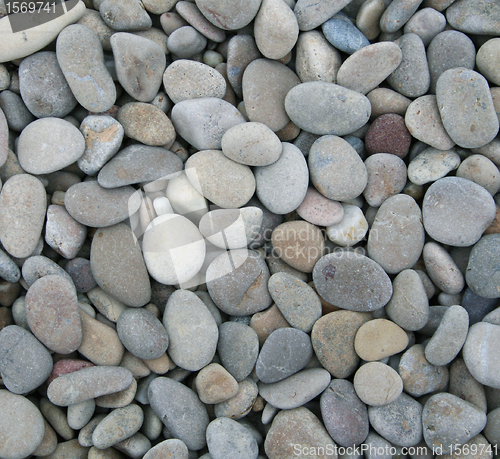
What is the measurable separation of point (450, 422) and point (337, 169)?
2.58ft

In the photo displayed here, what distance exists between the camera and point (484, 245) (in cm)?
119

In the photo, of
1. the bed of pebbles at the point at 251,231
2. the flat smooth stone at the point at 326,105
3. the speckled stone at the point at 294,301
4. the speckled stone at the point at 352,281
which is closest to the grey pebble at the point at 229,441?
the bed of pebbles at the point at 251,231

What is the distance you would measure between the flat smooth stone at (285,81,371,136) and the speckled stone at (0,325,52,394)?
1009mm

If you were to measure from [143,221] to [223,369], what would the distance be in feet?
1.65

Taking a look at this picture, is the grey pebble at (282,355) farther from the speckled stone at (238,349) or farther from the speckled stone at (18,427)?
the speckled stone at (18,427)

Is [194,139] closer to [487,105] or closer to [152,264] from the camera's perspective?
[152,264]

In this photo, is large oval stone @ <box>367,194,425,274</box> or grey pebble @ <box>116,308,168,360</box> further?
large oval stone @ <box>367,194,425,274</box>

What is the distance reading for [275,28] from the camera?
1.19 metres

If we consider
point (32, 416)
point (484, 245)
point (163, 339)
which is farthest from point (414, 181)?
point (32, 416)

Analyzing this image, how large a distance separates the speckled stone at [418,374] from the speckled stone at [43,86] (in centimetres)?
127

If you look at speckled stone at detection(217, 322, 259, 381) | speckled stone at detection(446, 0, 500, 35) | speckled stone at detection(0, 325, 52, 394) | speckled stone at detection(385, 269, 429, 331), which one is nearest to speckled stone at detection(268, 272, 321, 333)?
speckled stone at detection(217, 322, 259, 381)

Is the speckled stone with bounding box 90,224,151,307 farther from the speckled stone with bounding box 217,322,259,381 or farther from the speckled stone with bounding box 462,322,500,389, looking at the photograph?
the speckled stone with bounding box 462,322,500,389

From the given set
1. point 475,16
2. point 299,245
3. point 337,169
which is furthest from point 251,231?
point 475,16

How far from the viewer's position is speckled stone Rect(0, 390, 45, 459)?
3.40 feet
